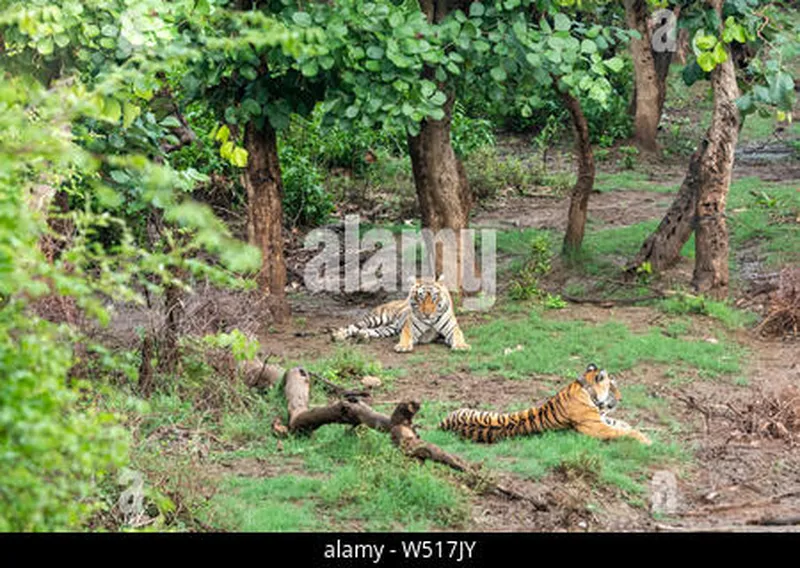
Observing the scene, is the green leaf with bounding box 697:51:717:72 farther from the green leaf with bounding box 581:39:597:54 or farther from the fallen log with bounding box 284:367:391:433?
the fallen log with bounding box 284:367:391:433

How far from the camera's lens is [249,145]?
12.2 m

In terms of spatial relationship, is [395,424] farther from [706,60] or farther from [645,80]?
[645,80]

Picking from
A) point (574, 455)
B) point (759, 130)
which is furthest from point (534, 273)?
point (759, 130)

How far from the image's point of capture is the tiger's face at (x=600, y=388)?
8.74 meters

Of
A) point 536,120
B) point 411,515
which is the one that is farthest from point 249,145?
point 536,120

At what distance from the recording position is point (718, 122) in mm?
12516

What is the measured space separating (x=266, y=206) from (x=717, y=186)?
172 inches

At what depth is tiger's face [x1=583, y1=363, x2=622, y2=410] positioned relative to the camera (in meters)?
8.74

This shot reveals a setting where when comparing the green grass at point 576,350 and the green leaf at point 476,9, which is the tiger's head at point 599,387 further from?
the green leaf at point 476,9

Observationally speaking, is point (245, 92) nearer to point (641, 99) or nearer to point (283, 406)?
point (283, 406)

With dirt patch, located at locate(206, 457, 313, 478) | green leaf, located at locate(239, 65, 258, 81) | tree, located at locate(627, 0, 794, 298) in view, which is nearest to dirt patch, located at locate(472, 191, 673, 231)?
tree, located at locate(627, 0, 794, 298)

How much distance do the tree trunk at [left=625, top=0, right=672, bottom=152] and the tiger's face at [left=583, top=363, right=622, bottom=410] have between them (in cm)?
997

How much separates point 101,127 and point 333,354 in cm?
337

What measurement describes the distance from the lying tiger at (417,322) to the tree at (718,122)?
242 centimetres
